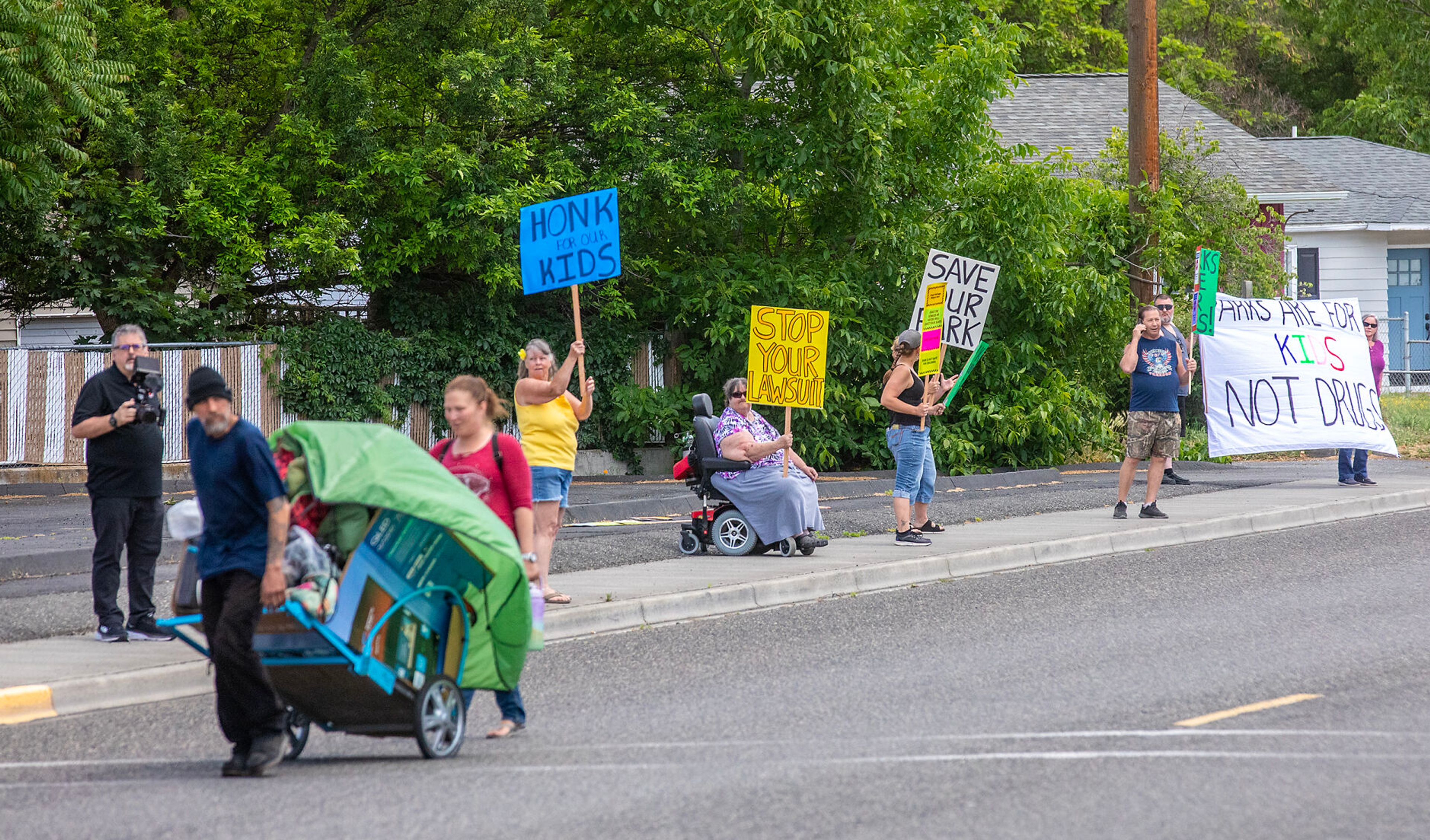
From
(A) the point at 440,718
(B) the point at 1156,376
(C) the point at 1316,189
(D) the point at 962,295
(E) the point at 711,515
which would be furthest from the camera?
(C) the point at 1316,189

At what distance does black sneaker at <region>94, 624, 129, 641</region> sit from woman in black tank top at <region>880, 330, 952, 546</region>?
20.7 ft

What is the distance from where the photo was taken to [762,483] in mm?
12266

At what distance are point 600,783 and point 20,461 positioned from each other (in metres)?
16.3

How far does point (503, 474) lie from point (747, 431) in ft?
17.9

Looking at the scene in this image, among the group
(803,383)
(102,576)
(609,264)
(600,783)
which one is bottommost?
(600,783)

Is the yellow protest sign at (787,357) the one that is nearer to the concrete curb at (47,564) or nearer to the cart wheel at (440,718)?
the concrete curb at (47,564)

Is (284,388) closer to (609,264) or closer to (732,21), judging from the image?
(732,21)

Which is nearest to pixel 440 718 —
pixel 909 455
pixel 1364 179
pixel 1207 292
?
pixel 909 455

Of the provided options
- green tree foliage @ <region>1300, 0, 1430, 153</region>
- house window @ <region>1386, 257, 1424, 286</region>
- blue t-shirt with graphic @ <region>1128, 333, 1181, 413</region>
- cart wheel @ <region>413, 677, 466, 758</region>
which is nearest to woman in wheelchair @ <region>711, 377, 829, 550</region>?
blue t-shirt with graphic @ <region>1128, 333, 1181, 413</region>

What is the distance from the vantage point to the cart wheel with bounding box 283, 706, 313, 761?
6.36 meters

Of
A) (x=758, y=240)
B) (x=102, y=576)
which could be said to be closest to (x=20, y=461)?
(x=758, y=240)

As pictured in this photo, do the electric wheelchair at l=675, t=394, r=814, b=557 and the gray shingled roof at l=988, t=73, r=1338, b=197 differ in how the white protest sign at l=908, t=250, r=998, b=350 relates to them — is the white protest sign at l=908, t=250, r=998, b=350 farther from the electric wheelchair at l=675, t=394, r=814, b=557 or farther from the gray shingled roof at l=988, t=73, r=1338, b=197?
the gray shingled roof at l=988, t=73, r=1338, b=197

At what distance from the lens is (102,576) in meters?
8.84

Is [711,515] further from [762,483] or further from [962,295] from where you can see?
[962,295]
